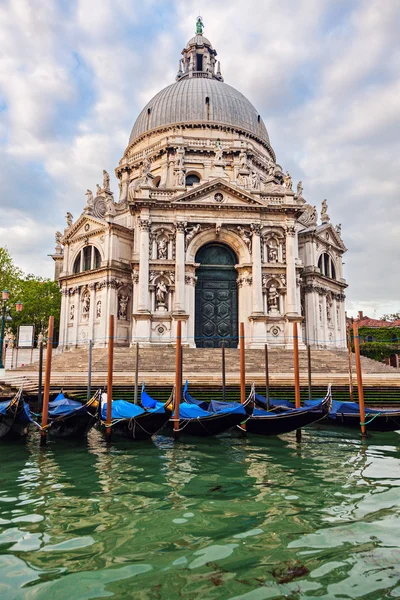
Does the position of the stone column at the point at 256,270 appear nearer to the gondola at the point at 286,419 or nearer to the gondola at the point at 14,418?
the gondola at the point at 286,419

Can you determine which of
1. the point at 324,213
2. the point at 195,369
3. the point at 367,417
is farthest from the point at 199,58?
the point at 367,417

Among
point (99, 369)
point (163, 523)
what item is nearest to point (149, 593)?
point (163, 523)

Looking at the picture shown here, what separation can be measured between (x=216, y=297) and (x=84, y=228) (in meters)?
9.99

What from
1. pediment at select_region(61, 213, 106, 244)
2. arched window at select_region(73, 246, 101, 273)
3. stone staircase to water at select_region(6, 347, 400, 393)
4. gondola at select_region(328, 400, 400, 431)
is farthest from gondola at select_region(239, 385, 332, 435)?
pediment at select_region(61, 213, 106, 244)

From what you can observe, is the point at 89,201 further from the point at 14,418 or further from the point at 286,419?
the point at 286,419

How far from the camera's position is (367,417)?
37.1 feet

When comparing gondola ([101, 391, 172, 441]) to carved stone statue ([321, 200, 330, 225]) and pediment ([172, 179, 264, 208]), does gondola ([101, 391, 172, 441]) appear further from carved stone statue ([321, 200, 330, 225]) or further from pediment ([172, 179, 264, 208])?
carved stone statue ([321, 200, 330, 225])

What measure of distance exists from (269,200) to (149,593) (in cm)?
2373

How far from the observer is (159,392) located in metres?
14.8

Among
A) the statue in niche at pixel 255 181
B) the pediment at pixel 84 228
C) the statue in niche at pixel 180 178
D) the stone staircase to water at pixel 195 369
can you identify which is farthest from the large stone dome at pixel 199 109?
the stone staircase to water at pixel 195 369

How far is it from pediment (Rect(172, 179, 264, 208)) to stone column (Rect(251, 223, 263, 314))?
1.51 metres

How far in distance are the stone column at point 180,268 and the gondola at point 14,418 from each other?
41.3ft

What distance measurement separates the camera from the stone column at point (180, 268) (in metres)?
22.9

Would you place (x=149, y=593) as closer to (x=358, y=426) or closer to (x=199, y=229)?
(x=358, y=426)
